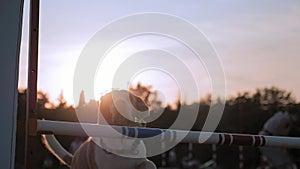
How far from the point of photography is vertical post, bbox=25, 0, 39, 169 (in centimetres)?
226

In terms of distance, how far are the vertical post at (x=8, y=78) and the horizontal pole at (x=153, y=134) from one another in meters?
0.31

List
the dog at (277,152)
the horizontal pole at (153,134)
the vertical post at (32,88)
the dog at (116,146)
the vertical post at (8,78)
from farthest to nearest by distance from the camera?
the dog at (277,152), the dog at (116,146), the horizontal pole at (153,134), the vertical post at (32,88), the vertical post at (8,78)

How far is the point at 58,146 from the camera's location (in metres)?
3.34

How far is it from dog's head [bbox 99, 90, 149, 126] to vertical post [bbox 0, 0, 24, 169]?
2.45ft

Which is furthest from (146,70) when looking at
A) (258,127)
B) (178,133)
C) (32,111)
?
(258,127)

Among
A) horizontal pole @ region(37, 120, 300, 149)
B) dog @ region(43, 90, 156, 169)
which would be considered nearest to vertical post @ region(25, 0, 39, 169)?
horizontal pole @ region(37, 120, 300, 149)

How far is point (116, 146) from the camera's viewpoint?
2.76 metres

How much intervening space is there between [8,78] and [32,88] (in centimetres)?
21

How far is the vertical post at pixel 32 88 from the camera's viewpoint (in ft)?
7.41

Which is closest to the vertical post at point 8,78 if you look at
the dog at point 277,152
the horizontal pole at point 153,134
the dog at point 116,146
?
the horizontal pole at point 153,134

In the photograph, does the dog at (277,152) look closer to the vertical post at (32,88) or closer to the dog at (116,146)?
the dog at (116,146)

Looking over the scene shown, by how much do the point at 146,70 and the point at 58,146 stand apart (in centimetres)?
86

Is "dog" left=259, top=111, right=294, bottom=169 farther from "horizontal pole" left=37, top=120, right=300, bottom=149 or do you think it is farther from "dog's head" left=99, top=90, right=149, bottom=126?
"dog's head" left=99, top=90, right=149, bottom=126

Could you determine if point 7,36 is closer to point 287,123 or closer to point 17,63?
point 17,63
